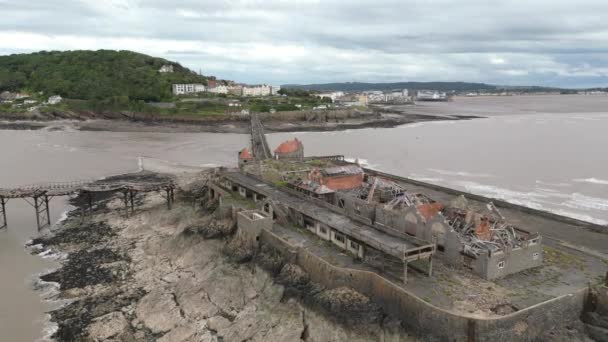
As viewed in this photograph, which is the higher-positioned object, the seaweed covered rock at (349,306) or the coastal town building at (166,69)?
the coastal town building at (166,69)

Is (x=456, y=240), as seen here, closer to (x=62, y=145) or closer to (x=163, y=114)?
(x=62, y=145)

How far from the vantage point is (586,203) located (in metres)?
34.8

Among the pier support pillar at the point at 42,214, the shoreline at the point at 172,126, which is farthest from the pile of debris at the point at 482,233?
the shoreline at the point at 172,126

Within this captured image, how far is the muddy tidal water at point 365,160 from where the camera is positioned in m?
25.2

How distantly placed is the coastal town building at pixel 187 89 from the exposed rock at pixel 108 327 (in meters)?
97.8

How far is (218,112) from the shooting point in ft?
299

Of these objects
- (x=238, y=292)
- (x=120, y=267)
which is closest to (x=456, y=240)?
(x=238, y=292)

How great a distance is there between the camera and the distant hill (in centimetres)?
10269

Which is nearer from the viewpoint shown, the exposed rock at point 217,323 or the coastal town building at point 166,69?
the exposed rock at point 217,323

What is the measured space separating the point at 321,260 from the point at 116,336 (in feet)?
26.3

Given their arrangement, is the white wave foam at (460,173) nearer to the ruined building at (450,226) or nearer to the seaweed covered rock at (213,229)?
the ruined building at (450,226)

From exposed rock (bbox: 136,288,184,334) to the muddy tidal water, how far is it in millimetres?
3578

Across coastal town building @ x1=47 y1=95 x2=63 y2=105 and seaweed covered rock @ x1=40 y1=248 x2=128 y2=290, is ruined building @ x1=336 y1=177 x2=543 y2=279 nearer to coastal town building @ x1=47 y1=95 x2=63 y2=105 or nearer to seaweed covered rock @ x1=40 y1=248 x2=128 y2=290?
seaweed covered rock @ x1=40 y1=248 x2=128 y2=290

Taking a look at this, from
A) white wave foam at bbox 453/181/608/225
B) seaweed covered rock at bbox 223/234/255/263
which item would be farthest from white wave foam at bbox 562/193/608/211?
seaweed covered rock at bbox 223/234/255/263
